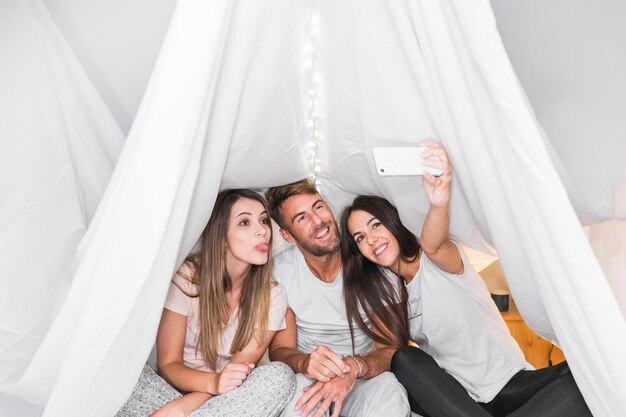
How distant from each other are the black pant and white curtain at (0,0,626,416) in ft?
0.43

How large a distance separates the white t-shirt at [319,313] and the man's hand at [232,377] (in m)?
0.36

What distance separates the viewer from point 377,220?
1.65 meters

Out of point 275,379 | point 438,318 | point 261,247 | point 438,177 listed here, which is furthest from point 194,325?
point 438,177

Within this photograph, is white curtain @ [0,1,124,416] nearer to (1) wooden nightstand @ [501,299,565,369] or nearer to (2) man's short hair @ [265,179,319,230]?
(2) man's short hair @ [265,179,319,230]

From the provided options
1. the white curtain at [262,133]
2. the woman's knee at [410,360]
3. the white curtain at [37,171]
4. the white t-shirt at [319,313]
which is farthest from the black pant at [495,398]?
the white curtain at [37,171]

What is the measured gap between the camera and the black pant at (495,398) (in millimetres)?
1257

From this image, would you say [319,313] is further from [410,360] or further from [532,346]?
[532,346]

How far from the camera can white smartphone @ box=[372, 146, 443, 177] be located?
1269 millimetres

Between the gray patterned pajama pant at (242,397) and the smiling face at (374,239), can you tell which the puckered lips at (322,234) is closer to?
the smiling face at (374,239)

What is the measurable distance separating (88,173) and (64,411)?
2.02ft

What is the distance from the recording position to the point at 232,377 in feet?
4.46

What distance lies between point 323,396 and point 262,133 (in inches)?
24.1

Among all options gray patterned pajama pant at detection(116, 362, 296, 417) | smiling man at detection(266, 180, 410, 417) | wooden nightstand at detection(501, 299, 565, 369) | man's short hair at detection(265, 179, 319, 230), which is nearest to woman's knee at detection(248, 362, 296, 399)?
gray patterned pajama pant at detection(116, 362, 296, 417)

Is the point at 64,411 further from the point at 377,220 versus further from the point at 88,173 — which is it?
the point at 377,220
